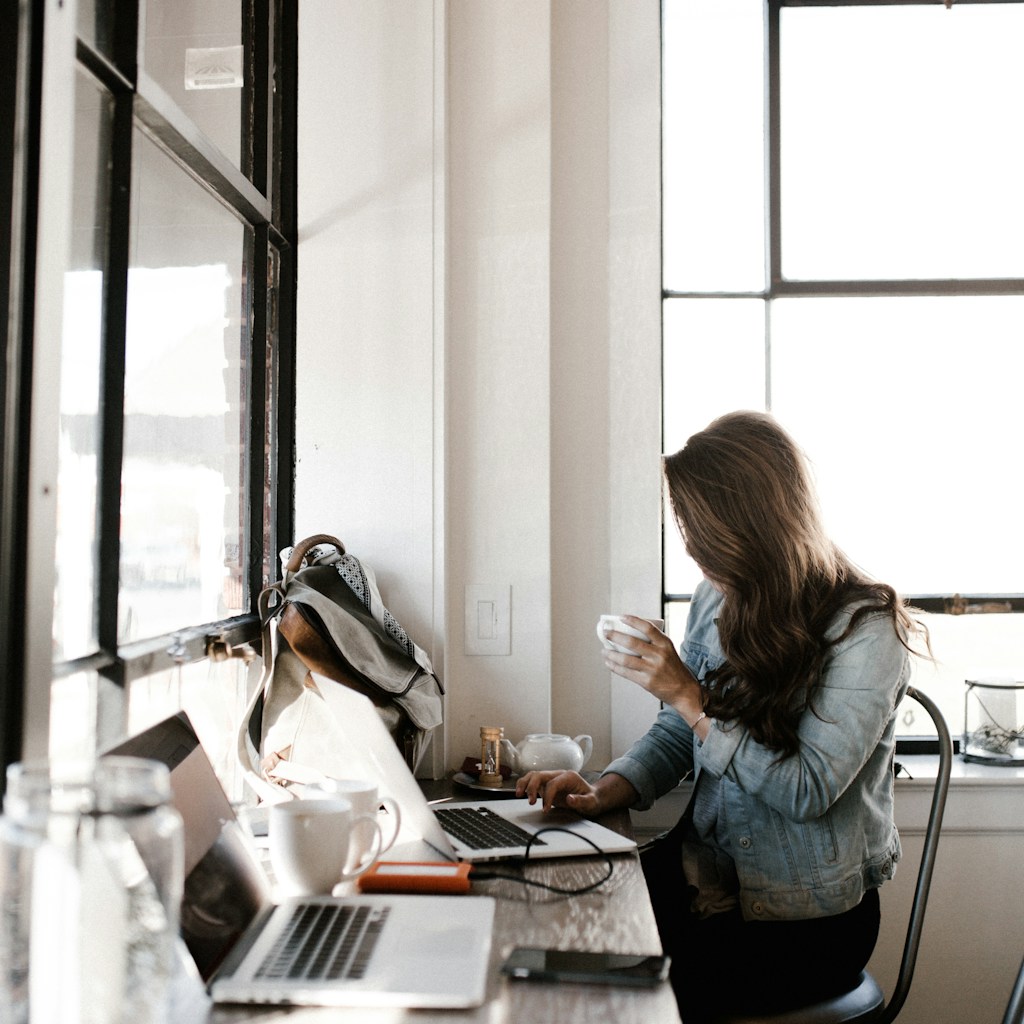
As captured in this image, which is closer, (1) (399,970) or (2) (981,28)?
(1) (399,970)

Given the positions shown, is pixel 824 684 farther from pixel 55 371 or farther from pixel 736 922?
pixel 55 371

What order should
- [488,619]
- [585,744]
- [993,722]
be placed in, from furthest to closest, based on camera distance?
[993,722] < [488,619] < [585,744]

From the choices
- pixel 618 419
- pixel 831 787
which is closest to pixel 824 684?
pixel 831 787

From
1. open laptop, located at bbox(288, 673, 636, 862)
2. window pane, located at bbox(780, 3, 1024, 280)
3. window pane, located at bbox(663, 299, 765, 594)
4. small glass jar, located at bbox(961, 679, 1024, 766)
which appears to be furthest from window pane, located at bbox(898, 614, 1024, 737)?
open laptop, located at bbox(288, 673, 636, 862)

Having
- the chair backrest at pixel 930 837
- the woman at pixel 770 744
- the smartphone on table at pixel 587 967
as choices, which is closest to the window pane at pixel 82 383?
the smartphone on table at pixel 587 967

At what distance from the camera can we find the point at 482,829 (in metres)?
1.42

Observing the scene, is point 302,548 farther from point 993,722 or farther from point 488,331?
point 993,722

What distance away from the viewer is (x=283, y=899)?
111cm

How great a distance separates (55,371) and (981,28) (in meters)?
2.31

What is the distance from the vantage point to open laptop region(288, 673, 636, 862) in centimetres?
120

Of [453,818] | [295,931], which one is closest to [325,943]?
[295,931]

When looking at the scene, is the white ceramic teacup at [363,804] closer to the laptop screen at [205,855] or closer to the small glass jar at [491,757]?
the laptop screen at [205,855]

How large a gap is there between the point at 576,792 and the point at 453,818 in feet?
0.77

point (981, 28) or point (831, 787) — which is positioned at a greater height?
point (981, 28)
